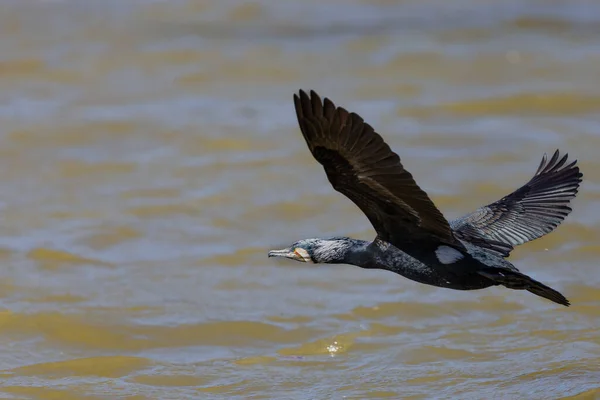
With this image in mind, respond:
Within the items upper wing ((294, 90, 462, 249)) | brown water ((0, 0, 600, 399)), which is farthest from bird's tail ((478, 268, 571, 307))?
brown water ((0, 0, 600, 399))

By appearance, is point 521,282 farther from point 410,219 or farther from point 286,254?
point 286,254

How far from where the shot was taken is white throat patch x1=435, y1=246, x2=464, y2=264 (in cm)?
613

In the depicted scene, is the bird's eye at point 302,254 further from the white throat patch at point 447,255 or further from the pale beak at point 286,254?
the white throat patch at point 447,255

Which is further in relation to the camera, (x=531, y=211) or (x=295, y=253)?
(x=531, y=211)

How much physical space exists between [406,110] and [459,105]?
567mm

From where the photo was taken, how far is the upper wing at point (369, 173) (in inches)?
205

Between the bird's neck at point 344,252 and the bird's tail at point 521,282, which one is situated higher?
the bird's neck at point 344,252

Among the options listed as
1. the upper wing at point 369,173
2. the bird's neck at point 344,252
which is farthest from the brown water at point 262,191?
the upper wing at point 369,173

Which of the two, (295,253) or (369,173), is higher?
(369,173)

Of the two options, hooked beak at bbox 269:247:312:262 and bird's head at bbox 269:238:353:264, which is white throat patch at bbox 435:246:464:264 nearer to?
bird's head at bbox 269:238:353:264

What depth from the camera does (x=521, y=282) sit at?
232 inches

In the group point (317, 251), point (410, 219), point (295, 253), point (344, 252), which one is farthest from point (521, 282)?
point (295, 253)

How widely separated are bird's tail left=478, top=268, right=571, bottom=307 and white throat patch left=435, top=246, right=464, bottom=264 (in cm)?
17

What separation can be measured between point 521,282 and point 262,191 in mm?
4054
